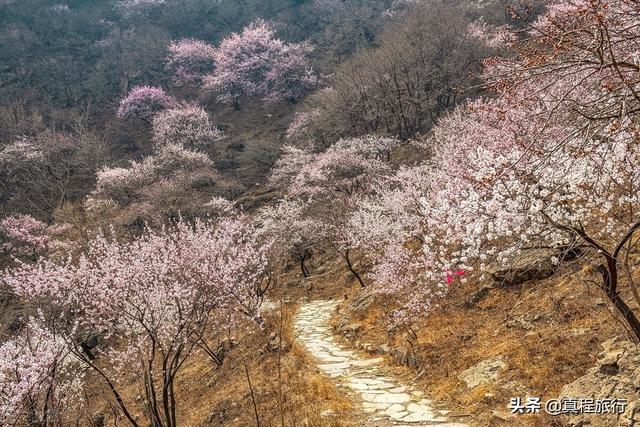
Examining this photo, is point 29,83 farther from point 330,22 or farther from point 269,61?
point 330,22

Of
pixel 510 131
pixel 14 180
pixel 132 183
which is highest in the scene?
pixel 14 180

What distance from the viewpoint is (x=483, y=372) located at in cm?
684

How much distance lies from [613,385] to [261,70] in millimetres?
51371

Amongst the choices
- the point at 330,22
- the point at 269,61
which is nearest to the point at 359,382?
the point at 269,61

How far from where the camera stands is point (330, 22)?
57.3 m

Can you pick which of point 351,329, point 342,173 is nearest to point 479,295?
point 351,329

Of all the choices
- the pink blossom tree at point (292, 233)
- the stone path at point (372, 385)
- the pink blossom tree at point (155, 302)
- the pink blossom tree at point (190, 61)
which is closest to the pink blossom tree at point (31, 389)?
the pink blossom tree at point (155, 302)

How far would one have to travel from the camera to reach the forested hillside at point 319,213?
5.35 m

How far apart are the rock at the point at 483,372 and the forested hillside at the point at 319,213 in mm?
58

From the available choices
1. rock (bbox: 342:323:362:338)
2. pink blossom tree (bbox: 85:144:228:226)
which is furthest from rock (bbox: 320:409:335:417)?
pink blossom tree (bbox: 85:144:228:226)

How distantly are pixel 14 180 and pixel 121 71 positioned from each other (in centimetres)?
2289

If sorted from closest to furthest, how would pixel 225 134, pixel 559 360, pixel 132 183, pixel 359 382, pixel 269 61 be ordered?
1. pixel 559 360
2. pixel 359 382
3. pixel 132 183
4. pixel 225 134
5. pixel 269 61

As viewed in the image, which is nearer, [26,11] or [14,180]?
[14,180]

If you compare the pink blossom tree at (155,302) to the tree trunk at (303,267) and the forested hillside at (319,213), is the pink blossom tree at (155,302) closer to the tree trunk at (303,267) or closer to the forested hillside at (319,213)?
the forested hillside at (319,213)
